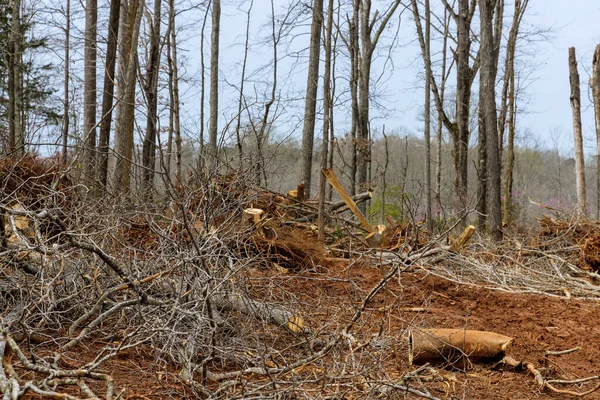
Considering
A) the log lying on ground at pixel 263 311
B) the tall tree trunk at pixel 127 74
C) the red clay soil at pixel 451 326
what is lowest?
the red clay soil at pixel 451 326

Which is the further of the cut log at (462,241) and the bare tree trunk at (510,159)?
the bare tree trunk at (510,159)

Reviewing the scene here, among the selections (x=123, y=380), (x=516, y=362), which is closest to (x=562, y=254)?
(x=516, y=362)

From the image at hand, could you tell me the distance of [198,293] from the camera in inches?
138

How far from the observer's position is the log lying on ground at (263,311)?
12.9 ft

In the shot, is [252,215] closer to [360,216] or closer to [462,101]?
[360,216]

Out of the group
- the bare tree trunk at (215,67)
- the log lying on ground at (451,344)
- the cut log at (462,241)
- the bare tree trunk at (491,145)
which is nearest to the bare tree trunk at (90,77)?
the bare tree trunk at (215,67)

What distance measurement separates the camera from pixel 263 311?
4027mm

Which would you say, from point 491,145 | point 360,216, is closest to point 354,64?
point 491,145

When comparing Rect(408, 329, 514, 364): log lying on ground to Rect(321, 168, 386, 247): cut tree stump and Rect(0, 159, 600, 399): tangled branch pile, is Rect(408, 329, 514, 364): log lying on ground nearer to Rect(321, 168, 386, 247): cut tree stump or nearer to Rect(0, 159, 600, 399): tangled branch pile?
Rect(0, 159, 600, 399): tangled branch pile

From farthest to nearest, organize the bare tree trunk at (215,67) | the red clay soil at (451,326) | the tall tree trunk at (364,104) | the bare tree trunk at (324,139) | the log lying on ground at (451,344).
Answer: the tall tree trunk at (364,104) → the bare tree trunk at (215,67) → the bare tree trunk at (324,139) → the log lying on ground at (451,344) → the red clay soil at (451,326)

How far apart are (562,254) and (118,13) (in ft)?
28.6

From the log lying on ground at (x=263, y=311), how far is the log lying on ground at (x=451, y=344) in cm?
80

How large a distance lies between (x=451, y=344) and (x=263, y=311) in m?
1.32

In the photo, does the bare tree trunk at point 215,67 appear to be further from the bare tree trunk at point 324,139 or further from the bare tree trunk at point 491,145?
the bare tree trunk at point 491,145
